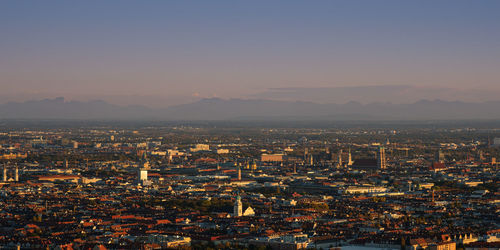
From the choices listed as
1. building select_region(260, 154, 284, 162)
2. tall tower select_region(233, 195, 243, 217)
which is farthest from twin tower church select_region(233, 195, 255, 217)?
building select_region(260, 154, 284, 162)

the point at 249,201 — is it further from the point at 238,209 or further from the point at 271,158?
the point at 271,158

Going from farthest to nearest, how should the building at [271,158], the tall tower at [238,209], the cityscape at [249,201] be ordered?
the building at [271,158] < the tall tower at [238,209] < the cityscape at [249,201]

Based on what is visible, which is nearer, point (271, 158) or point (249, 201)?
point (249, 201)

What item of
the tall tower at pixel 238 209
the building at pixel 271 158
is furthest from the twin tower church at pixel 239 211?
the building at pixel 271 158

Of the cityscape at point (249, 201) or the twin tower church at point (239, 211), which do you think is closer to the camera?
the cityscape at point (249, 201)

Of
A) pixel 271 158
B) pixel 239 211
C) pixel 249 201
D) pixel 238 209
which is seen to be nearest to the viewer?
pixel 239 211

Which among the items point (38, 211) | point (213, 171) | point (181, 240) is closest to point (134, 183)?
point (213, 171)

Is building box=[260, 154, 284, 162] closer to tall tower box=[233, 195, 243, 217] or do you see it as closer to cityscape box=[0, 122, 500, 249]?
cityscape box=[0, 122, 500, 249]

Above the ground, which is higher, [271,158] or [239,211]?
[239,211]

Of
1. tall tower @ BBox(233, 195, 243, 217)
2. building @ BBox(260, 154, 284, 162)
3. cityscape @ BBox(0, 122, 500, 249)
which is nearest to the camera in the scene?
cityscape @ BBox(0, 122, 500, 249)

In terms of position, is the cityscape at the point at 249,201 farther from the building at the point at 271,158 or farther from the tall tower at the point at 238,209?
the building at the point at 271,158

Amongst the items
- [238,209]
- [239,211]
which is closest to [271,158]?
[238,209]
